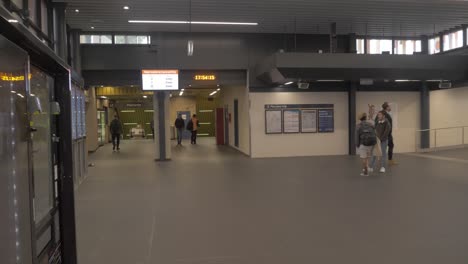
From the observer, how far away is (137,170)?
36.2 feet

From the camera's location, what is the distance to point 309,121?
1412 centimetres

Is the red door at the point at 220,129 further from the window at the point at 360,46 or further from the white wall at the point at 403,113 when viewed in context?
the white wall at the point at 403,113

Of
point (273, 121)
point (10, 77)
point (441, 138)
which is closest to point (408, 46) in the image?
point (441, 138)

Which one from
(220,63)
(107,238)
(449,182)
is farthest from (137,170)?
(449,182)

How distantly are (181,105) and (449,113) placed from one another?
17134 mm

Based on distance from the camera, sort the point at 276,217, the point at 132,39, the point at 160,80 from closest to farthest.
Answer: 1. the point at 276,217
2. the point at 160,80
3. the point at 132,39

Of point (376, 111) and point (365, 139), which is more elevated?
point (376, 111)

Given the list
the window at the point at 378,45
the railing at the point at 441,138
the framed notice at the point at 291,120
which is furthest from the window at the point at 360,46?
the railing at the point at 441,138

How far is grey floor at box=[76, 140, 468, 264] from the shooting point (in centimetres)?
417

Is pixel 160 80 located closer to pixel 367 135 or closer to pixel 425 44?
pixel 367 135

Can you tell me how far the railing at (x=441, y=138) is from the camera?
49.0 feet

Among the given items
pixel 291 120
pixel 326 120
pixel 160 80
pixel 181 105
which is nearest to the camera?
pixel 160 80

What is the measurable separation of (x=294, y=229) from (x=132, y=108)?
26883 mm

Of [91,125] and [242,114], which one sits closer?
[242,114]
